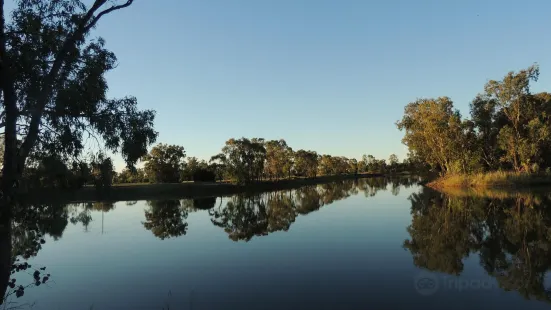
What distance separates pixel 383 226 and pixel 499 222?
6.69m

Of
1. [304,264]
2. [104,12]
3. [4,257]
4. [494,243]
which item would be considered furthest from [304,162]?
[4,257]

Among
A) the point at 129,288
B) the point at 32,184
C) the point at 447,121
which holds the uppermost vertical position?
the point at 447,121

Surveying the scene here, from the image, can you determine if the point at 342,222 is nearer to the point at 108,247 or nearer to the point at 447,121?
the point at 108,247

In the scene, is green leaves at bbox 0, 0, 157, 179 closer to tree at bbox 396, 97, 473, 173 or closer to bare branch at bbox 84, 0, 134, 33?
bare branch at bbox 84, 0, 134, 33

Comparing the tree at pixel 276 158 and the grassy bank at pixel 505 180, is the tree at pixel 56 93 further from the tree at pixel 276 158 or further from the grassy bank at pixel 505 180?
the tree at pixel 276 158

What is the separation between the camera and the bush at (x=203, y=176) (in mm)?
80375

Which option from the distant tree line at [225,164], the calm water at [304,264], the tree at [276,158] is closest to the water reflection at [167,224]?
the calm water at [304,264]

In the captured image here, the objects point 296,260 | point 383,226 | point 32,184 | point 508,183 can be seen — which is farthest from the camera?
point 508,183

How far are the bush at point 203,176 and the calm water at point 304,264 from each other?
5467 cm

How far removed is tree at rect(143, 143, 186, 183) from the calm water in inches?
1966

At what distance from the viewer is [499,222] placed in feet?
69.6

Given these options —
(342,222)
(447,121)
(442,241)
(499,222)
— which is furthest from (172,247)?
(447,121)

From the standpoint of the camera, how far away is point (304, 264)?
46.8 ft

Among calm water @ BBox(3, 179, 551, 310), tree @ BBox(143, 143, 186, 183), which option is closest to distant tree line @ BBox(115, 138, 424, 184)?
tree @ BBox(143, 143, 186, 183)
